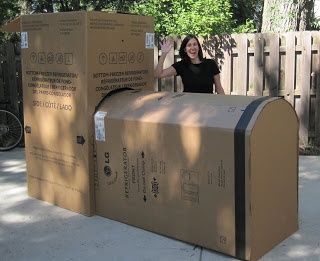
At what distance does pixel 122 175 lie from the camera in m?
3.90

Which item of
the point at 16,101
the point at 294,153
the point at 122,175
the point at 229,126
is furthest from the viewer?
the point at 16,101

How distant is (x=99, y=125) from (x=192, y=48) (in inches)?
56.9

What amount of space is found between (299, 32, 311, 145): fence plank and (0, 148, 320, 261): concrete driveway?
7.09 ft

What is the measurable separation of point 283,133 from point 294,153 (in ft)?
0.91

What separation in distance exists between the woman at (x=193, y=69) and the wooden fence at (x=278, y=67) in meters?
2.01

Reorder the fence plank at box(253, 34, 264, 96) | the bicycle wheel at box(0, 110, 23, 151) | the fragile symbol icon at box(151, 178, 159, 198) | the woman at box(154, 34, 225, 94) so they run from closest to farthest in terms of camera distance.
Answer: the fragile symbol icon at box(151, 178, 159, 198) < the woman at box(154, 34, 225, 94) < the fence plank at box(253, 34, 264, 96) < the bicycle wheel at box(0, 110, 23, 151)

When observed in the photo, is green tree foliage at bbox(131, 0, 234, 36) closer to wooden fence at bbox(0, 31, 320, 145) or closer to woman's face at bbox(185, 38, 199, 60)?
wooden fence at bbox(0, 31, 320, 145)

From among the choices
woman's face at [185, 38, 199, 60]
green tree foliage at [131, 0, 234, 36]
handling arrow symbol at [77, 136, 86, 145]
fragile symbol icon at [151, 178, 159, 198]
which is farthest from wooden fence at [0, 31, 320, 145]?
fragile symbol icon at [151, 178, 159, 198]

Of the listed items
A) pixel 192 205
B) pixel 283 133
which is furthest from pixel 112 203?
pixel 283 133

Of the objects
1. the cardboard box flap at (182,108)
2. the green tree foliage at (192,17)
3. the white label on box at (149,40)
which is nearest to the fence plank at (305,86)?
the green tree foliage at (192,17)

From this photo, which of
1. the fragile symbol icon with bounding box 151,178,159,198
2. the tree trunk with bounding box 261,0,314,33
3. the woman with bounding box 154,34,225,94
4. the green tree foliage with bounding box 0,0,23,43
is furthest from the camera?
the green tree foliage with bounding box 0,0,23,43

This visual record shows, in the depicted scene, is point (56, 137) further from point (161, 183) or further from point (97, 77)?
point (161, 183)

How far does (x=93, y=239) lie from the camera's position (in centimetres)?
375

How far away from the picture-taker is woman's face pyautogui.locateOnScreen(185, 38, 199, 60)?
15.8 feet
